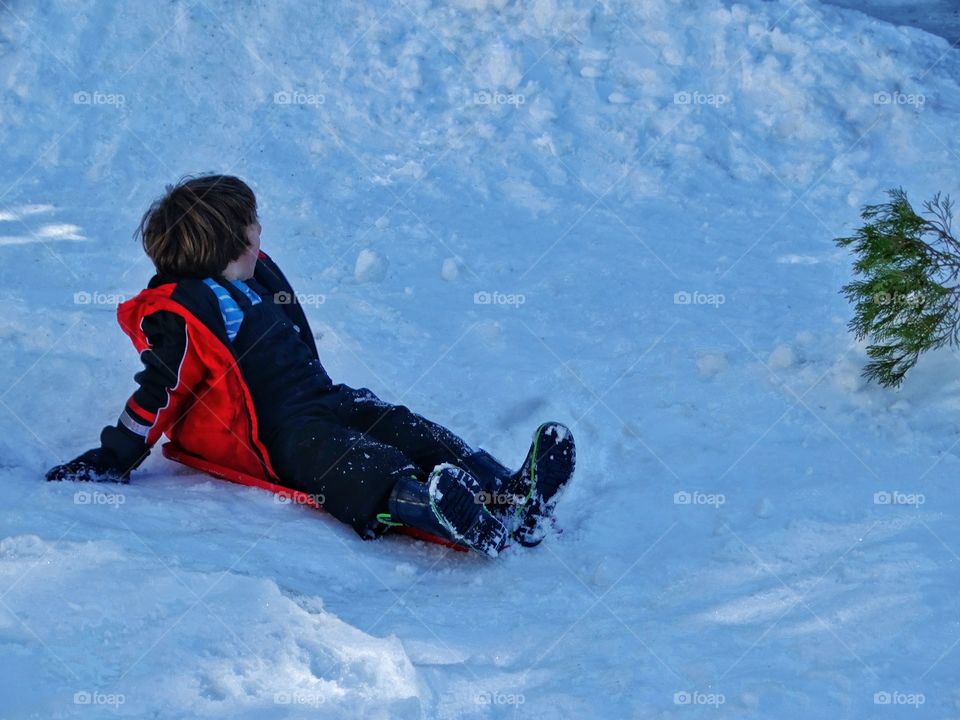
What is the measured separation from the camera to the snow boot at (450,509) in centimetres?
329

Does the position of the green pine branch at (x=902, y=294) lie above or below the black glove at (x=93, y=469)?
above

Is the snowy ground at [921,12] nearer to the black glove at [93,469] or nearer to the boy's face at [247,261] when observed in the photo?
the boy's face at [247,261]

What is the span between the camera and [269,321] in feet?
12.7

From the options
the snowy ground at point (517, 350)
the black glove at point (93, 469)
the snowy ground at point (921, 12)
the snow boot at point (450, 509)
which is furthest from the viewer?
the snowy ground at point (921, 12)

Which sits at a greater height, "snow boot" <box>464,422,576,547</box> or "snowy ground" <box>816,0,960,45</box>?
"snowy ground" <box>816,0,960,45</box>

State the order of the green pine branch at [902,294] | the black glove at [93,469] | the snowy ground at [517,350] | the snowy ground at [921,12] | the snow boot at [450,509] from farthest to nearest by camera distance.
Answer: the snowy ground at [921,12]
the green pine branch at [902,294]
the black glove at [93,469]
the snow boot at [450,509]
the snowy ground at [517,350]

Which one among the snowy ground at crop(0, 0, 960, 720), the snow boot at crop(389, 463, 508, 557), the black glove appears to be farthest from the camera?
the black glove

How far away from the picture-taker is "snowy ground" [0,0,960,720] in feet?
8.94

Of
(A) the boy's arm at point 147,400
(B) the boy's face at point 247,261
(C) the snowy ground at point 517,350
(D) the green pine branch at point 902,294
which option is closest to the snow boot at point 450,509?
(C) the snowy ground at point 517,350

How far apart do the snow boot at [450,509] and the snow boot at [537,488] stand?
14 cm

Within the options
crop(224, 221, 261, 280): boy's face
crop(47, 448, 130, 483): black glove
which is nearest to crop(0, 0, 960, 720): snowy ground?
crop(47, 448, 130, 483): black glove

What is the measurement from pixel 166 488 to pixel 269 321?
652 millimetres

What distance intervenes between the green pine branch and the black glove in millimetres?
2722

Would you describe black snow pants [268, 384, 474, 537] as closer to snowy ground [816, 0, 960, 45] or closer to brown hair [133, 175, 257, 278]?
brown hair [133, 175, 257, 278]
